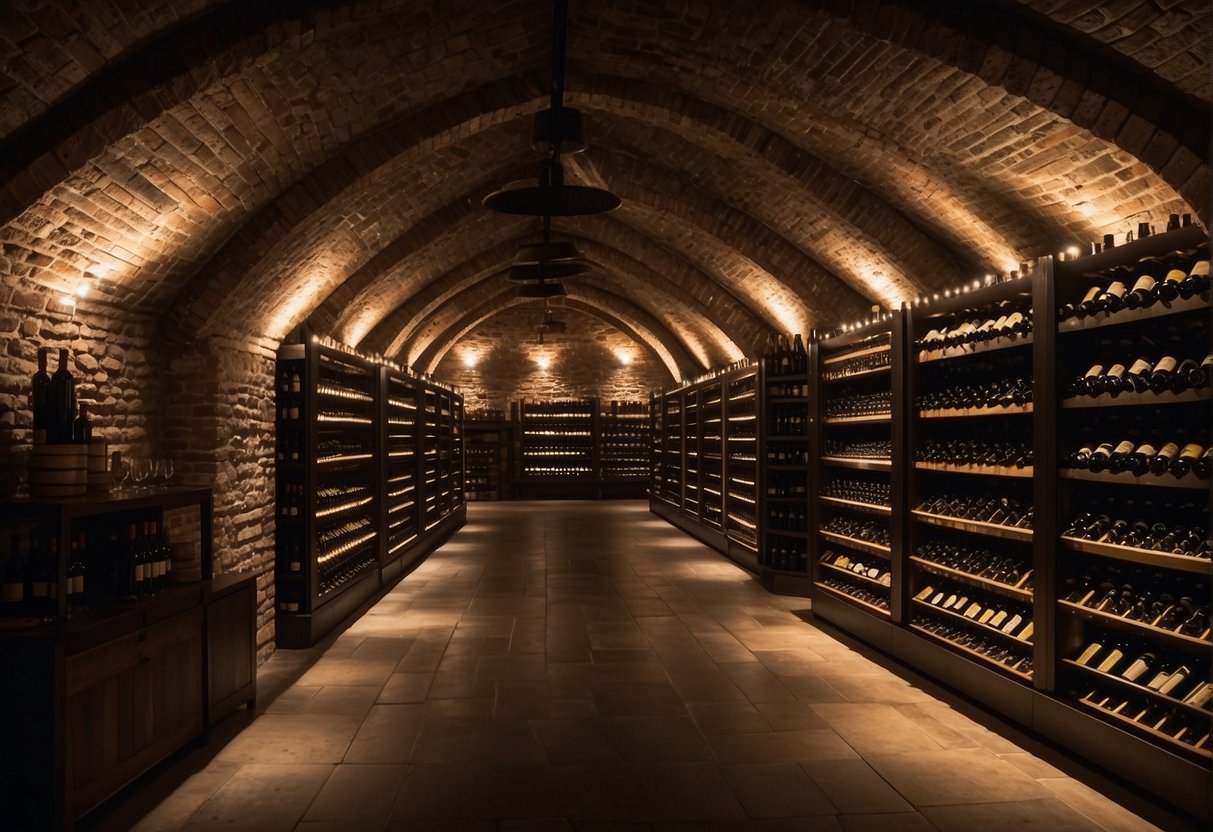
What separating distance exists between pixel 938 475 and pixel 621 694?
2736 mm

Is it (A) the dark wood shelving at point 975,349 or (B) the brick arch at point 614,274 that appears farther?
(B) the brick arch at point 614,274

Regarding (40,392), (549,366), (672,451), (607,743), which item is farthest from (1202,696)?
(549,366)

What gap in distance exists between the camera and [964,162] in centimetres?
586

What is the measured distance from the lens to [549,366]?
19.5 meters

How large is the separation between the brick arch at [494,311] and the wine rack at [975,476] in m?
10.6

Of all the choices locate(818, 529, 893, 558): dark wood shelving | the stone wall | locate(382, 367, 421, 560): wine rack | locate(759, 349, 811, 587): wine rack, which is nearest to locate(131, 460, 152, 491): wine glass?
the stone wall

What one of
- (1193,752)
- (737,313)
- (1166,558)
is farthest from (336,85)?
(737,313)

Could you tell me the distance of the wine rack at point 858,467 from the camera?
621cm

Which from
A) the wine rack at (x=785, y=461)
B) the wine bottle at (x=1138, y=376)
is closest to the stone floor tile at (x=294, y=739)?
the wine bottle at (x=1138, y=376)

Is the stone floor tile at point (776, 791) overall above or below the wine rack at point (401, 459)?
below

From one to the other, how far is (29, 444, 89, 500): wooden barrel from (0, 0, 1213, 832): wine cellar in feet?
0.05

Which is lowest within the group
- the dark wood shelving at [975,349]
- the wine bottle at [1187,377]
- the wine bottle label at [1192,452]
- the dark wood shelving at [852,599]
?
the dark wood shelving at [852,599]

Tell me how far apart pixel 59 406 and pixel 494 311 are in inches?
527

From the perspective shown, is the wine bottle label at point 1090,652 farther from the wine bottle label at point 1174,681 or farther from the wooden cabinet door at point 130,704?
the wooden cabinet door at point 130,704
